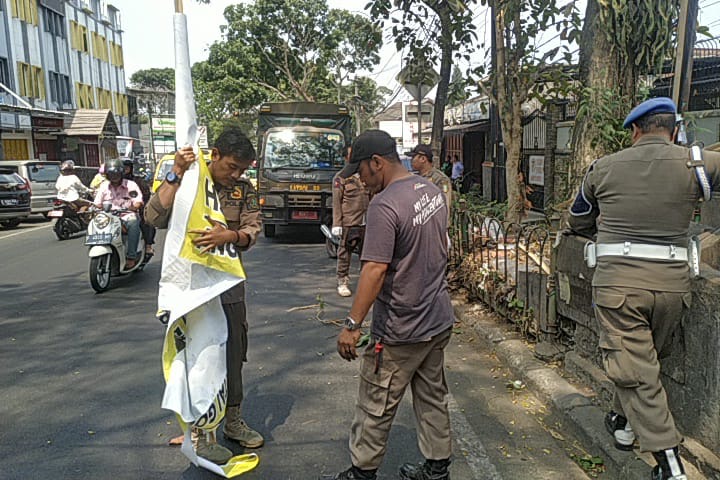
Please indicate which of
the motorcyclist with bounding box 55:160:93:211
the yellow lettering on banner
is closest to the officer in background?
the yellow lettering on banner

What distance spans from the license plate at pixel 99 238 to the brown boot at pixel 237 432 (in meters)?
4.81

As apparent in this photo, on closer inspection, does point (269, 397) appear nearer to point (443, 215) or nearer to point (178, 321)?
point (178, 321)

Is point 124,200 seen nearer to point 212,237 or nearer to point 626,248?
point 212,237

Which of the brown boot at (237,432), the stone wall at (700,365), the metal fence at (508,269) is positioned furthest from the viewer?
the metal fence at (508,269)

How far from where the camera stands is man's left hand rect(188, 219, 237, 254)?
3115 mm

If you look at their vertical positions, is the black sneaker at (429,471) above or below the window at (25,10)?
below

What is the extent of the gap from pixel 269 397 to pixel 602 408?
229 cm

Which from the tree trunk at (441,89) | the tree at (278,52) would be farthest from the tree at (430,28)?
the tree at (278,52)

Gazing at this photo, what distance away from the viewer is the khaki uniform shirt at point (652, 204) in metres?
2.92

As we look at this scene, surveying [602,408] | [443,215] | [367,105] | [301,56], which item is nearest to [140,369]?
[443,215]

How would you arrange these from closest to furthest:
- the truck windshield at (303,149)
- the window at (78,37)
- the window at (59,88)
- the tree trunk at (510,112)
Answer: the tree trunk at (510,112)
the truck windshield at (303,149)
the window at (59,88)
the window at (78,37)

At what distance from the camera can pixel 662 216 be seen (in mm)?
2930

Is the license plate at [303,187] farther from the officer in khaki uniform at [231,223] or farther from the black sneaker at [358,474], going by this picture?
the black sneaker at [358,474]

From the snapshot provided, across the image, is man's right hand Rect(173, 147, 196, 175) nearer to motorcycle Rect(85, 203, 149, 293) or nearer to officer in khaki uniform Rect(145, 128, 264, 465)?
officer in khaki uniform Rect(145, 128, 264, 465)
